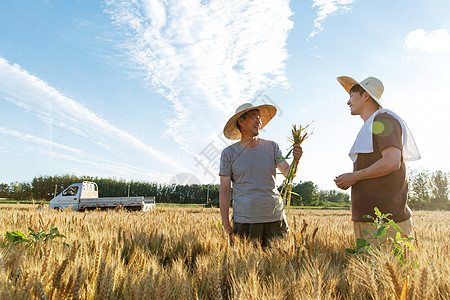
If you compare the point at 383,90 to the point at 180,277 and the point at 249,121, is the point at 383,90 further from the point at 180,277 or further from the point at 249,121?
the point at 180,277

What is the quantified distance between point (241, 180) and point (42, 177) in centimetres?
6969

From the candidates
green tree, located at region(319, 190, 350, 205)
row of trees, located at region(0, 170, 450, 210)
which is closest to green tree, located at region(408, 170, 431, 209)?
row of trees, located at region(0, 170, 450, 210)

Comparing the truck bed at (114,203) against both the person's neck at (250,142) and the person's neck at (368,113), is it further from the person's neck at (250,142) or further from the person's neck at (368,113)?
the person's neck at (368,113)

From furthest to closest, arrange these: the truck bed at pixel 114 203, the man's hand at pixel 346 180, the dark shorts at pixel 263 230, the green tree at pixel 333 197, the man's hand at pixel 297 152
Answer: the green tree at pixel 333 197 < the truck bed at pixel 114 203 < the dark shorts at pixel 263 230 < the man's hand at pixel 297 152 < the man's hand at pixel 346 180

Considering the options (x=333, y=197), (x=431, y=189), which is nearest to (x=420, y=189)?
(x=431, y=189)

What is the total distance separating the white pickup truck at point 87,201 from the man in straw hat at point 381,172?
13.9m

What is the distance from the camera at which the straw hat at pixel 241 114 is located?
341 centimetres

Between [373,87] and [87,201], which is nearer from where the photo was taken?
[373,87]

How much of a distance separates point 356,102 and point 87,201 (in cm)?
1688

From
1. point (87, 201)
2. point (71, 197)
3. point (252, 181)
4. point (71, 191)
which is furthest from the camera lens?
point (71, 191)

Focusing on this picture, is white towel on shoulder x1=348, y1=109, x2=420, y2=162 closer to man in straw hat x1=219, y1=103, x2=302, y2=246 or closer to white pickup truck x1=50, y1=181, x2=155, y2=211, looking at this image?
man in straw hat x1=219, y1=103, x2=302, y2=246

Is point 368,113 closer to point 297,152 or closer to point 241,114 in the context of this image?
point 297,152

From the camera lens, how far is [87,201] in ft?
53.6

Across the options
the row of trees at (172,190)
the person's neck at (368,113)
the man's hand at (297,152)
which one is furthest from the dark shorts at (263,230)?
the row of trees at (172,190)
